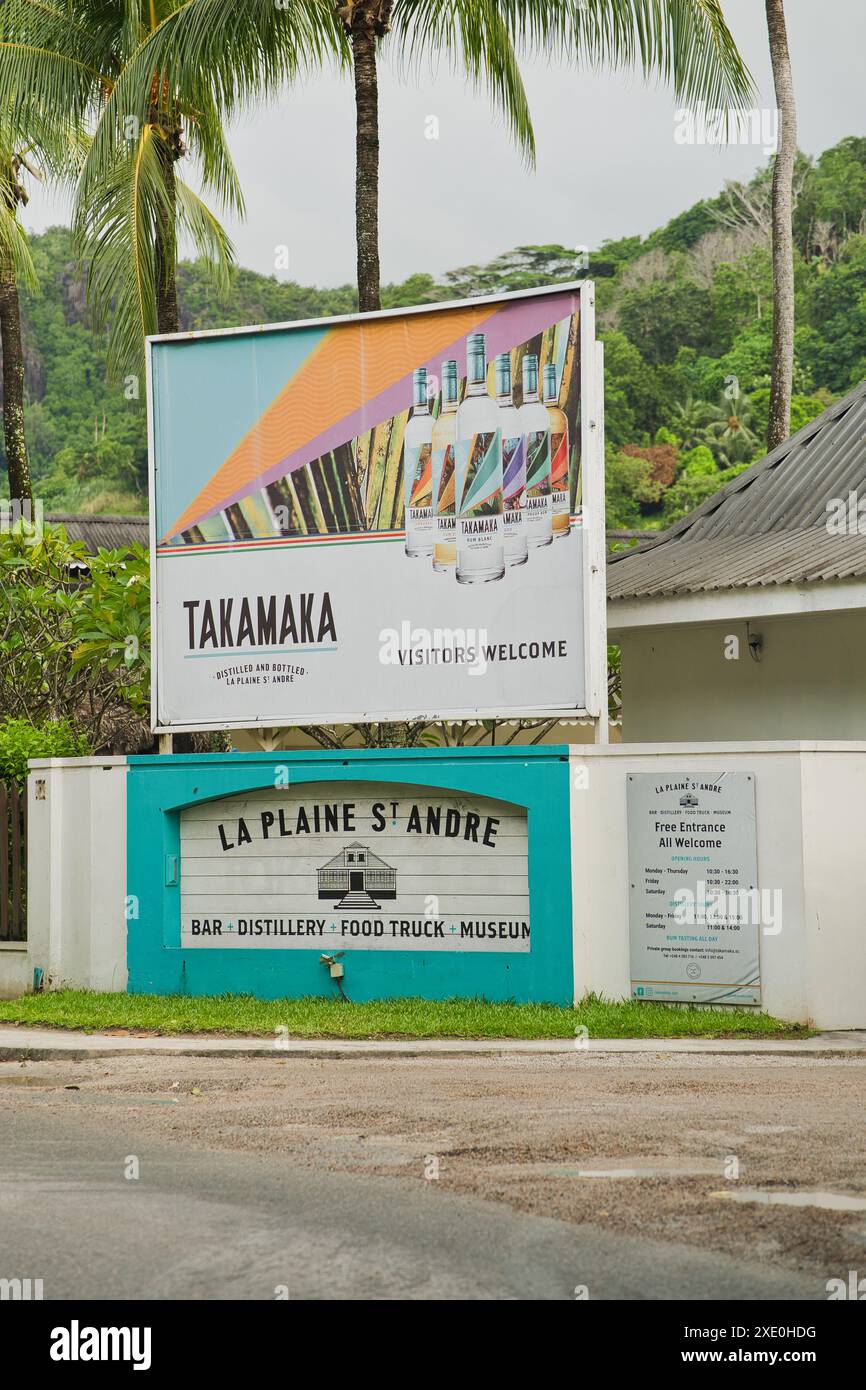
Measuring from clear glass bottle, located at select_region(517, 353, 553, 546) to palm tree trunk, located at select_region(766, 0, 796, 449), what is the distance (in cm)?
1078

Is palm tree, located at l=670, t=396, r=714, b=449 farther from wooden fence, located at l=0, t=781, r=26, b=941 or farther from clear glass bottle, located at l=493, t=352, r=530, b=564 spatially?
wooden fence, located at l=0, t=781, r=26, b=941

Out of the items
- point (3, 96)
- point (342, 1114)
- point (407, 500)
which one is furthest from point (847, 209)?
point (342, 1114)

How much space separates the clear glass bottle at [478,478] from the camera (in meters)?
13.4

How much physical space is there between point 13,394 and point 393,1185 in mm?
19120

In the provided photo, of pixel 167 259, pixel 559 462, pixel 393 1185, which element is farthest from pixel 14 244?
pixel 393 1185

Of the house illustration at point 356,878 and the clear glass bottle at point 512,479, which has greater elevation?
the clear glass bottle at point 512,479

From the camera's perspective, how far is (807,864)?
11.8 meters

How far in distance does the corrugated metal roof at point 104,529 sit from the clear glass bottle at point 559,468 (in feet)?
73.3

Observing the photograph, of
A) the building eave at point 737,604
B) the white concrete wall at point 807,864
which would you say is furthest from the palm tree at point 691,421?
the white concrete wall at point 807,864

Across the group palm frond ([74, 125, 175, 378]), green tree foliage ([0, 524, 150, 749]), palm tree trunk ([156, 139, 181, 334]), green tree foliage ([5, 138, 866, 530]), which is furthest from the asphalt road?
green tree foliage ([5, 138, 866, 530])

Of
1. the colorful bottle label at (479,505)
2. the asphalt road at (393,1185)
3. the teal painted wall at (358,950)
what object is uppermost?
the colorful bottle label at (479,505)

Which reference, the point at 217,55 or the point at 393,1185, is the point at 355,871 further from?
the point at 217,55

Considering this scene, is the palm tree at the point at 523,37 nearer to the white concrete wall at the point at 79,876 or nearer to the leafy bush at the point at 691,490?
the white concrete wall at the point at 79,876
